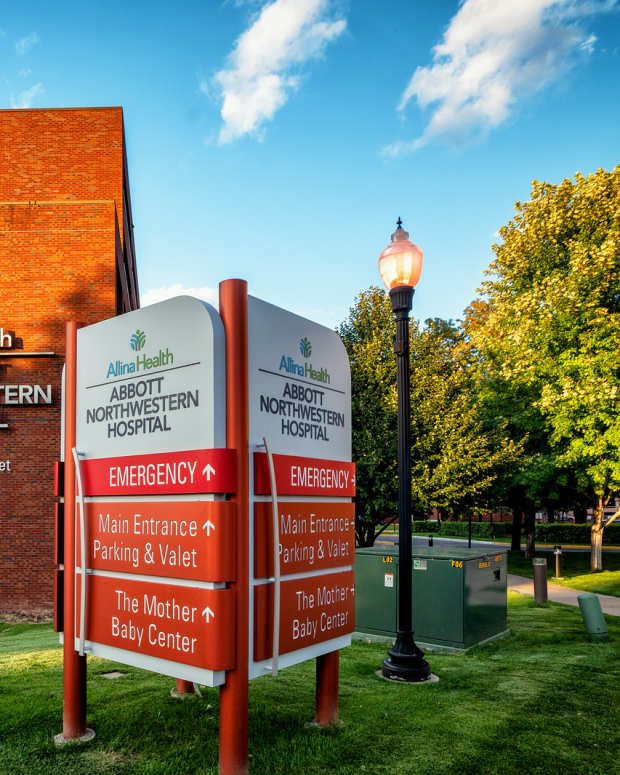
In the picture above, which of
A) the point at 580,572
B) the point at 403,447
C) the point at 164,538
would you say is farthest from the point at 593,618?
the point at 580,572

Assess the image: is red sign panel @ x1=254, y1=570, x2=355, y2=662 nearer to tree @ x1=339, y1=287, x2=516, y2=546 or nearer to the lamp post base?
the lamp post base

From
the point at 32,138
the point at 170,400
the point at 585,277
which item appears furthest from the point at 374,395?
the point at 170,400

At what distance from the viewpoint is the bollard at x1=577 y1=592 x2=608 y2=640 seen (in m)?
8.43

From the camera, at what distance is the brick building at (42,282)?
14328 millimetres

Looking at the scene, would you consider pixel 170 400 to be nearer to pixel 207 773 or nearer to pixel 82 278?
pixel 207 773

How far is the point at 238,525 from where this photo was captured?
12.2 ft

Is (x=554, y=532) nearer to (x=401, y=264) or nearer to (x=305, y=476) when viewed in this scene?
(x=401, y=264)

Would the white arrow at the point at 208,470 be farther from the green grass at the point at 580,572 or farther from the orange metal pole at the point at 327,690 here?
the green grass at the point at 580,572

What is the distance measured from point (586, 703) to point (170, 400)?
466 cm

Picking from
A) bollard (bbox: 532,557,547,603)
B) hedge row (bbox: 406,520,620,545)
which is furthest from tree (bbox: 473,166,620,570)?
hedge row (bbox: 406,520,620,545)

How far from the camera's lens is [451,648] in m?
7.82

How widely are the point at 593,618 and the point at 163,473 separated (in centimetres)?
709

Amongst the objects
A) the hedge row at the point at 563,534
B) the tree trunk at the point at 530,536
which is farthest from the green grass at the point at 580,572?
the hedge row at the point at 563,534

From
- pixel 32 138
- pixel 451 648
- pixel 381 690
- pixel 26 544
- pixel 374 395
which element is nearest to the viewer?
pixel 381 690
